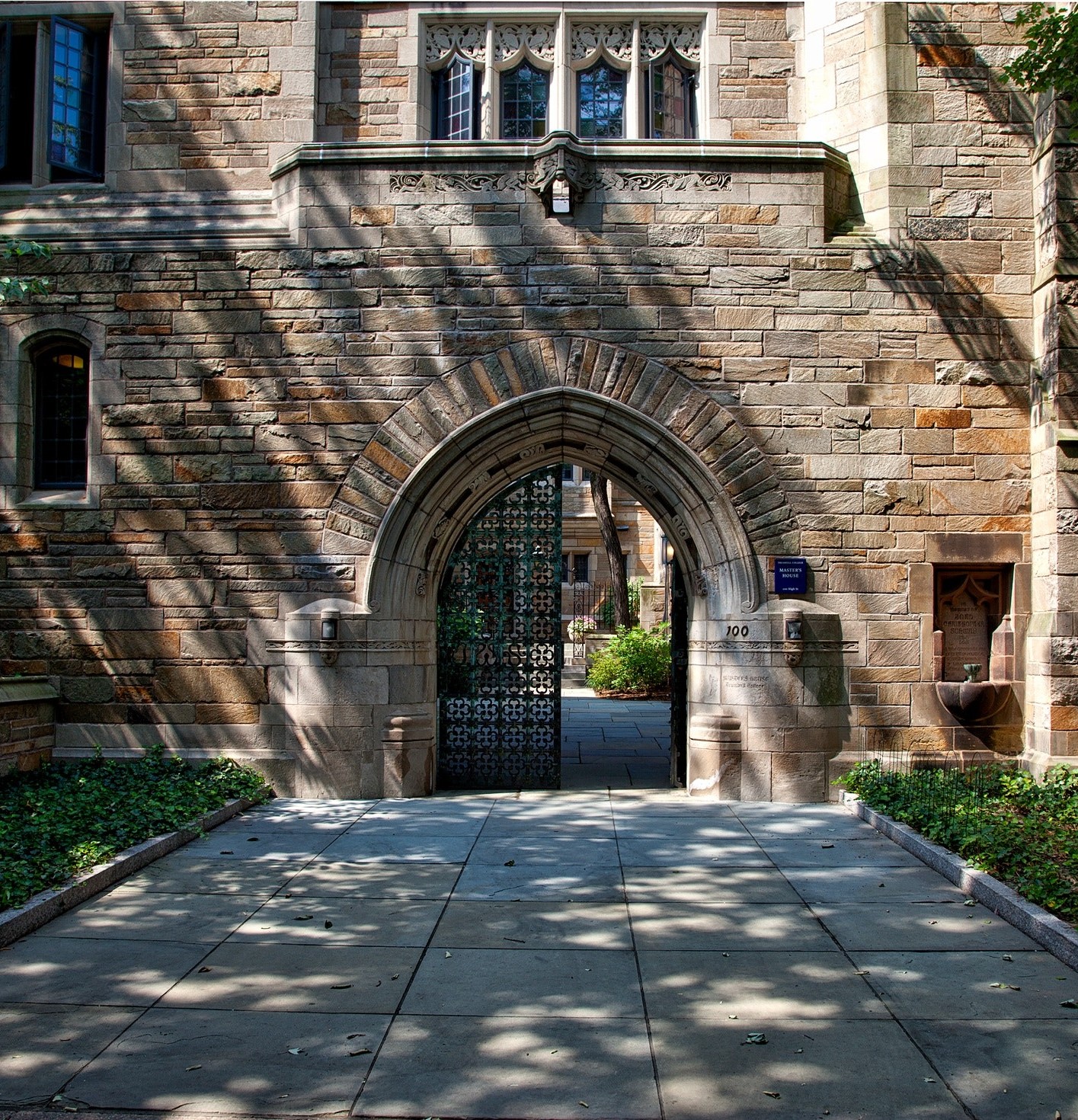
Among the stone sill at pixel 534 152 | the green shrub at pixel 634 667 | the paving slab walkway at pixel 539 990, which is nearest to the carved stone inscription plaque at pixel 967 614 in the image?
the paving slab walkway at pixel 539 990

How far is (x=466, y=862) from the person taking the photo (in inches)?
237

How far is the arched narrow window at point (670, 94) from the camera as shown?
29.3ft

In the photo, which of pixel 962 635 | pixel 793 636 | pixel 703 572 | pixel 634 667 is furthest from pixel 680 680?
pixel 634 667

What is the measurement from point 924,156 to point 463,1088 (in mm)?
7923

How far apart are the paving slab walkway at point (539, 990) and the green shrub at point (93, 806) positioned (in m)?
0.34

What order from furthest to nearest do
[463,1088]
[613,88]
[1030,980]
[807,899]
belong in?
[613,88]
[807,899]
[1030,980]
[463,1088]

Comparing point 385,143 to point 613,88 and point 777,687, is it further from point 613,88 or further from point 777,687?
point 777,687

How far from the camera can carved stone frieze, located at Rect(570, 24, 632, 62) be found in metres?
8.98

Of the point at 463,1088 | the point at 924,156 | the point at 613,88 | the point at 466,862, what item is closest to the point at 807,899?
the point at 466,862

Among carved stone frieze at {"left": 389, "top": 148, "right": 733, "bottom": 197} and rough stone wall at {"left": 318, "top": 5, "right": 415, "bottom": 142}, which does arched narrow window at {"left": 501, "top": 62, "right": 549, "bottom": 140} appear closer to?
rough stone wall at {"left": 318, "top": 5, "right": 415, "bottom": 142}

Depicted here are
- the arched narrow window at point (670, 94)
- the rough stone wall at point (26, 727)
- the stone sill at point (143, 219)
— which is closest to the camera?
the rough stone wall at point (26, 727)

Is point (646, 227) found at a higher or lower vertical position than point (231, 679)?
higher

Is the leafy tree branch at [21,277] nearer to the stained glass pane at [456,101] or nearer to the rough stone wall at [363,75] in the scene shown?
the rough stone wall at [363,75]

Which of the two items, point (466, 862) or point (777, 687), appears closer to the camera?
point (466, 862)
